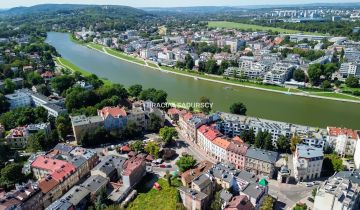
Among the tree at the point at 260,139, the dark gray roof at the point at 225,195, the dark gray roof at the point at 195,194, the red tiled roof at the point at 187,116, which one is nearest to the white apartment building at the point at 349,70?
the tree at the point at 260,139

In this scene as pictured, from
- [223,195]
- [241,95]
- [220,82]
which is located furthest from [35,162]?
[220,82]

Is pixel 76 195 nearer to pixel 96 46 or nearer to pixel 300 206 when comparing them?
pixel 300 206

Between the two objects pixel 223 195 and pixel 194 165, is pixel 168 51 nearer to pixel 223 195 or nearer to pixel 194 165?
pixel 194 165

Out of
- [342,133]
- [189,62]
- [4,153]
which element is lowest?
[4,153]

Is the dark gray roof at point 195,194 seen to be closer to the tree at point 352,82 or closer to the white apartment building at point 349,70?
the tree at point 352,82

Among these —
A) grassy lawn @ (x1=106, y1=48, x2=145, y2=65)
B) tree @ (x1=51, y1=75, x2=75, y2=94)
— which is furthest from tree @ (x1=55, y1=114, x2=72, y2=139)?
grassy lawn @ (x1=106, y1=48, x2=145, y2=65)

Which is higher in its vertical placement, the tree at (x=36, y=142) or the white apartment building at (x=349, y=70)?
the white apartment building at (x=349, y=70)

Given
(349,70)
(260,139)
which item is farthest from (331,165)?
(349,70)

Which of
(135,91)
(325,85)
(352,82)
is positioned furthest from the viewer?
(352,82)
